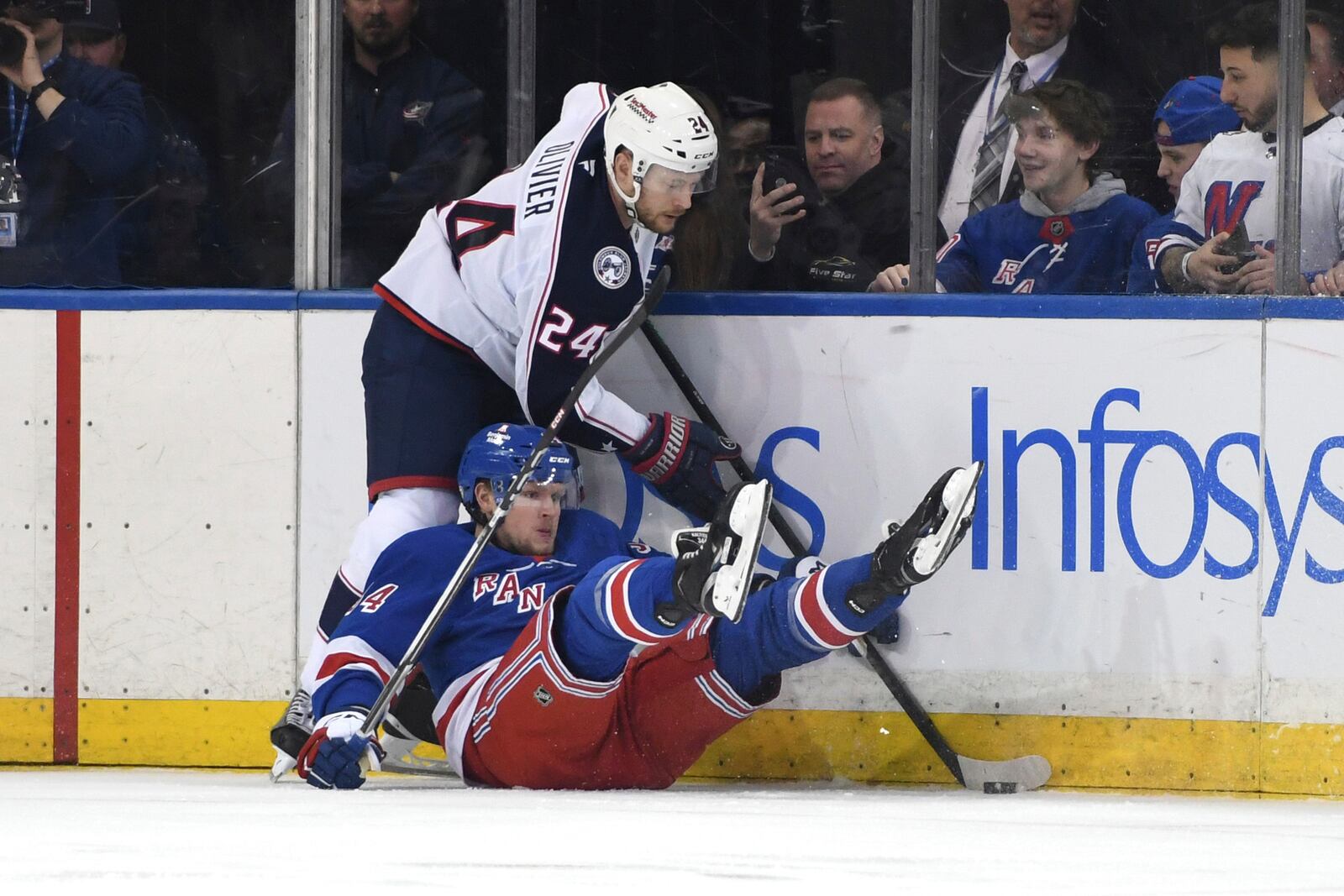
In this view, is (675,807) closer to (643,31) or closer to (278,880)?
(278,880)

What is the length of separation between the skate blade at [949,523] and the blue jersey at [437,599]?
2.31 feet

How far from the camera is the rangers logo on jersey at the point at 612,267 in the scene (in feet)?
11.3

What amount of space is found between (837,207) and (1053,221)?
1.41 feet

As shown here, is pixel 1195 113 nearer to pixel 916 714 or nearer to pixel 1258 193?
pixel 1258 193

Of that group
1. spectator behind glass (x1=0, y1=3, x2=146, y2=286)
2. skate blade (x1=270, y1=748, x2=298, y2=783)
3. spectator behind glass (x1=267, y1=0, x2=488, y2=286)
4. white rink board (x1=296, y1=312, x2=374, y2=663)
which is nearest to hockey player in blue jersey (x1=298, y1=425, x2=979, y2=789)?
skate blade (x1=270, y1=748, x2=298, y2=783)

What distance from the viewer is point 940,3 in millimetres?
3684

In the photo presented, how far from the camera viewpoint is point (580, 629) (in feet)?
9.93

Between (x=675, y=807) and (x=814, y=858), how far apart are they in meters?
0.65

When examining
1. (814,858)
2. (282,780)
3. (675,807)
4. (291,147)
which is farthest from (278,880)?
(291,147)

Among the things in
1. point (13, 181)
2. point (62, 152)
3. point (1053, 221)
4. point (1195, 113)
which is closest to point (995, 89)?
point (1053, 221)

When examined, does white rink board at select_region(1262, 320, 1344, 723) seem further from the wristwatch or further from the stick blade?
the wristwatch

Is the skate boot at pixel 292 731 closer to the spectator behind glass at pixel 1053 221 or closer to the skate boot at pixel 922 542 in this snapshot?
the skate boot at pixel 922 542

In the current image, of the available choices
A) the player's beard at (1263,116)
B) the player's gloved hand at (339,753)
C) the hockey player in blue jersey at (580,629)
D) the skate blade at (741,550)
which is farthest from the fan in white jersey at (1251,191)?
the player's gloved hand at (339,753)

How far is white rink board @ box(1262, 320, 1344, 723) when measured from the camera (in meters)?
3.47
